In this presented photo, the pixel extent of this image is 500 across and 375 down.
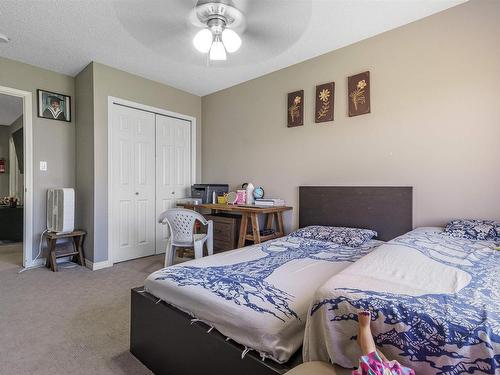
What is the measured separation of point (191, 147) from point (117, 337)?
2.98m

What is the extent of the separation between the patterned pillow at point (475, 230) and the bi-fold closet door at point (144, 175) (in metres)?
3.35

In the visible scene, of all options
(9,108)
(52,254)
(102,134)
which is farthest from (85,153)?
(9,108)

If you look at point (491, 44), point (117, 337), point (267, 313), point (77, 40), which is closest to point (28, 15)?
point (77, 40)

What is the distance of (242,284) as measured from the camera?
4.41ft

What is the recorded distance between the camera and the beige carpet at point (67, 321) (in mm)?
1538

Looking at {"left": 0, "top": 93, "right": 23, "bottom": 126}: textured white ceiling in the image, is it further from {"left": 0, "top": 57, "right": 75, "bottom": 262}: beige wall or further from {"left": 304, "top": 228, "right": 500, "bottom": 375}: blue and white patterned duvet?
{"left": 304, "top": 228, "right": 500, "bottom": 375}: blue and white patterned duvet

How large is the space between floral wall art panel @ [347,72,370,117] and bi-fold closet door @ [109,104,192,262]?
251 centimetres

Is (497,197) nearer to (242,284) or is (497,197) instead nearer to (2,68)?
(242,284)

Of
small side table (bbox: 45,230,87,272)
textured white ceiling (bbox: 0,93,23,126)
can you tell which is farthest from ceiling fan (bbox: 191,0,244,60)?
textured white ceiling (bbox: 0,93,23,126)

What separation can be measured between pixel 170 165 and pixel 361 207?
2.71m

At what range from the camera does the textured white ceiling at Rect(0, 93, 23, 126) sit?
427 centimetres

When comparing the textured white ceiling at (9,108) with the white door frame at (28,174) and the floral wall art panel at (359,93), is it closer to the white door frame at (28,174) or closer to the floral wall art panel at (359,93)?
the white door frame at (28,174)

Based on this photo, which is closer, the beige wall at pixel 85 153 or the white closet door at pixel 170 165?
the beige wall at pixel 85 153

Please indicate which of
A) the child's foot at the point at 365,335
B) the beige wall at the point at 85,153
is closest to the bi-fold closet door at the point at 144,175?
the beige wall at the point at 85,153
